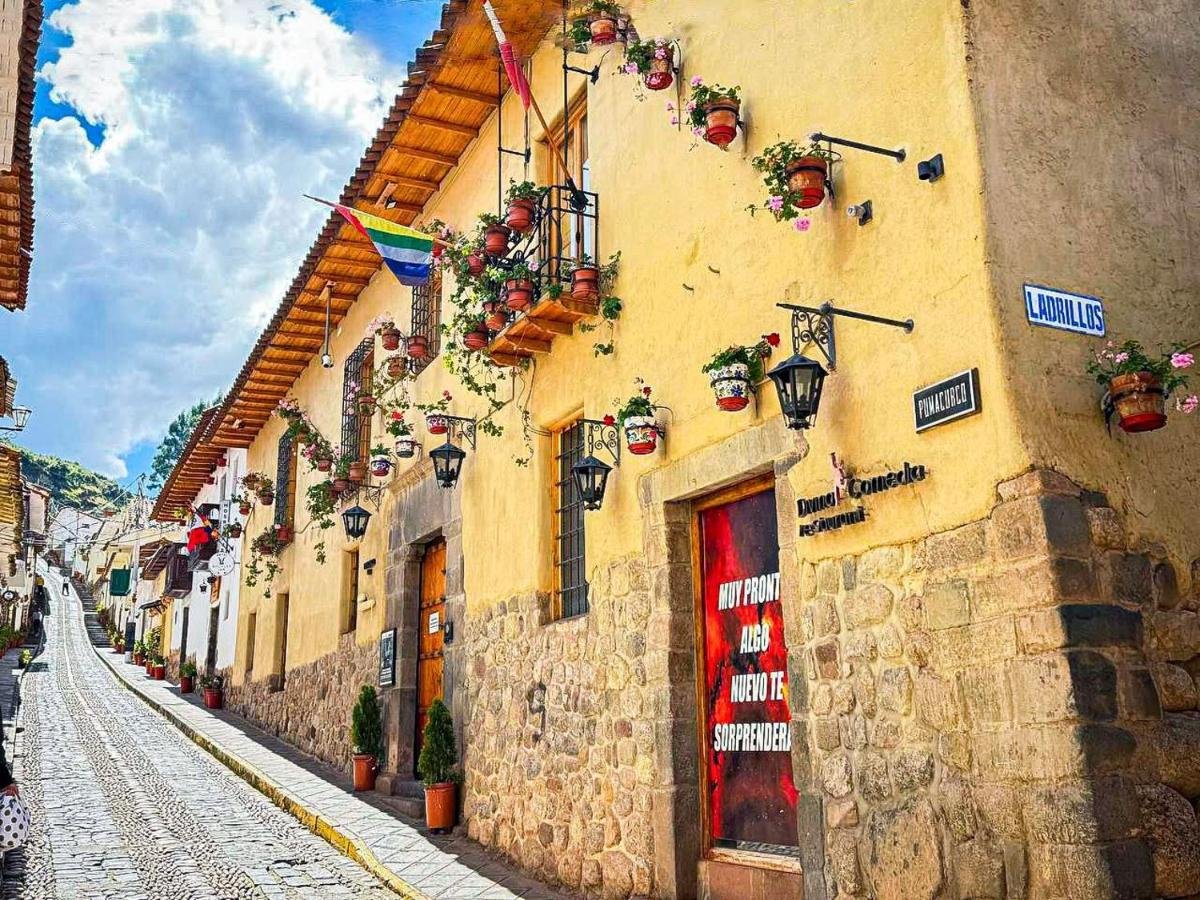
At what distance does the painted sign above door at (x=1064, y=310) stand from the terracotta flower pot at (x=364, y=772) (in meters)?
8.76

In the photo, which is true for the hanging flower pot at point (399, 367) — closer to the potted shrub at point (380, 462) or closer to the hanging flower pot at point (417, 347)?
the hanging flower pot at point (417, 347)

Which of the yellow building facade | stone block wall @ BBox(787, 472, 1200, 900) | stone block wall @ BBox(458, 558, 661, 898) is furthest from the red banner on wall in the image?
stone block wall @ BBox(787, 472, 1200, 900)

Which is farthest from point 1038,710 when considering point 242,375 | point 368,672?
point 242,375

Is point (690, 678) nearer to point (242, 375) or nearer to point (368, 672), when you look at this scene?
point (368, 672)

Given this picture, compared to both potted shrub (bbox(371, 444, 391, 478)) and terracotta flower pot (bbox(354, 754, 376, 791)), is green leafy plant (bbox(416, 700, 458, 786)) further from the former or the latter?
potted shrub (bbox(371, 444, 391, 478))

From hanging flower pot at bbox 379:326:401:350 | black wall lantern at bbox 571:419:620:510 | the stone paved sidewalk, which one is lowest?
the stone paved sidewalk

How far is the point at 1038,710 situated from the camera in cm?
394

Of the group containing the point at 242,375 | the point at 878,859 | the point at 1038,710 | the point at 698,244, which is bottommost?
the point at 878,859

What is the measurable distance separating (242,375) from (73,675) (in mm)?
17203

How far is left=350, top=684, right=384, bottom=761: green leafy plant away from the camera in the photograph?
11.1 m

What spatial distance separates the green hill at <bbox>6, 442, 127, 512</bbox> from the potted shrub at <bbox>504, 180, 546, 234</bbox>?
327 feet

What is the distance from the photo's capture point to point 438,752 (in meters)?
8.99

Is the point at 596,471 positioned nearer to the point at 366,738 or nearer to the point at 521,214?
the point at 521,214

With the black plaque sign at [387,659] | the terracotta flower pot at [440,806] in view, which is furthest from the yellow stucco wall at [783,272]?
the black plaque sign at [387,659]
